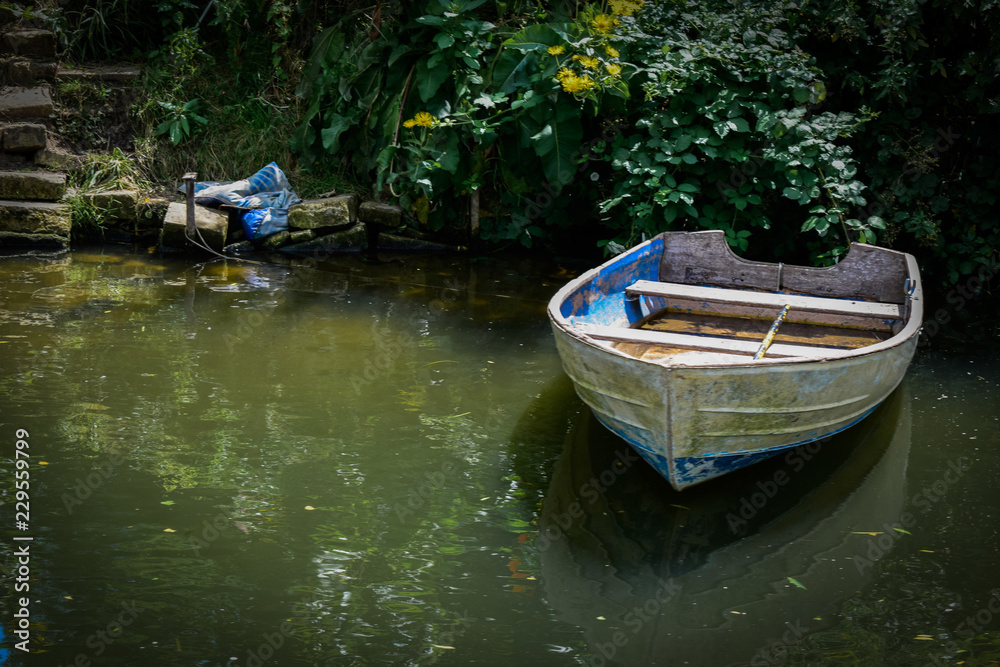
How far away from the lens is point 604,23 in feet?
22.7

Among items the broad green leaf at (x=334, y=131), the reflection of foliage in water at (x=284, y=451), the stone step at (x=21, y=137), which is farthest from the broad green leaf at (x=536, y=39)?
the stone step at (x=21, y=137)

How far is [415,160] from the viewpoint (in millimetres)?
7668

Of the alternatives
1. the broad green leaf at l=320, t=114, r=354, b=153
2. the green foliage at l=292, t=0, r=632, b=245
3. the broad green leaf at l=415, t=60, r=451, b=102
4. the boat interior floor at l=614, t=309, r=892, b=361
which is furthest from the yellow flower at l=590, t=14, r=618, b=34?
the broad green leaf at l=320, t=114, r=354, b=153

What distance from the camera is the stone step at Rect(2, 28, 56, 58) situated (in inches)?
378

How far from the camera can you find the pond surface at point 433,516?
3197mm

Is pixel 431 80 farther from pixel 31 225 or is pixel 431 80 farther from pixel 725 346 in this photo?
pixel 725 346

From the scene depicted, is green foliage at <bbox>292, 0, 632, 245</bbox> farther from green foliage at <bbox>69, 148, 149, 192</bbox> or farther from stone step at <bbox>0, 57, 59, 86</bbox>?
stone step at <bbox>0, 57, 59, 86</bbox>

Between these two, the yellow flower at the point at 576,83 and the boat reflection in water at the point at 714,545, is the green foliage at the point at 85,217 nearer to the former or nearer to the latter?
the yellow flower at the point at 576,83

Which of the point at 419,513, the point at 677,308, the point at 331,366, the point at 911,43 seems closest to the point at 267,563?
the point at 419,513

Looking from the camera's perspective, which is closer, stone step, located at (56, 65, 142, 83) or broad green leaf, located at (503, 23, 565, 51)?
broad green leaf, located at (503, 23, 565, 51)

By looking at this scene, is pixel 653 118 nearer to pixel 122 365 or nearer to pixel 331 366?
pixel 331 366

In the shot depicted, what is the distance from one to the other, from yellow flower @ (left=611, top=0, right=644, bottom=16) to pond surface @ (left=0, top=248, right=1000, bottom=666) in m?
2.83

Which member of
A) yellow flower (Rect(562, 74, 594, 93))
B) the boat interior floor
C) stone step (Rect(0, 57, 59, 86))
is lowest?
the boat interior floor

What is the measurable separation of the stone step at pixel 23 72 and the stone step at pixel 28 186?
155 centimetres
